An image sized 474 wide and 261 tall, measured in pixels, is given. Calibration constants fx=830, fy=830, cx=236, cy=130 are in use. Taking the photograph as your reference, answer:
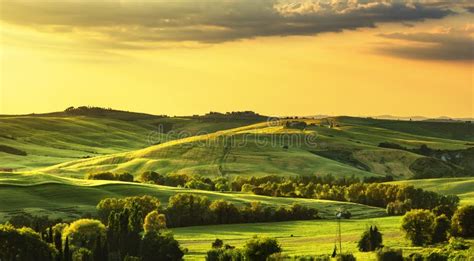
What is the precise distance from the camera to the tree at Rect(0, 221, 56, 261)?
104688mm

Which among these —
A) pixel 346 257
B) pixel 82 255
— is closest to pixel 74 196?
pixel 82 255

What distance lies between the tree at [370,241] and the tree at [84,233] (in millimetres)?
36692

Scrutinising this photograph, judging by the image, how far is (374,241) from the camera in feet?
383

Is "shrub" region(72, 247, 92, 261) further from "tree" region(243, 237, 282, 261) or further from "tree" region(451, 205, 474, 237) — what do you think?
"tree" region(451, 205, 474, 237)

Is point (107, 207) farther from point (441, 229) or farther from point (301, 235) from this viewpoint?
point (441, 229)

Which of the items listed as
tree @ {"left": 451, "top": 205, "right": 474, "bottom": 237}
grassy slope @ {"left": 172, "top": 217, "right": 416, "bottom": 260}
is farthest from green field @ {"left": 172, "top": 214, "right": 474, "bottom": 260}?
tree @ {"left": 451, "top": 205, "right": 474, "bottom": 237}

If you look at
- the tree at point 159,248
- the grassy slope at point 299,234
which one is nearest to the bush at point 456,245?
the grassy slope at point 299,234

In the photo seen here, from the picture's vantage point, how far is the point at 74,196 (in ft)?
563

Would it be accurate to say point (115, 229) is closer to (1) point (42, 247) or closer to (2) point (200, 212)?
(1) point (42, 247)

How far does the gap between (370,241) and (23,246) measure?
1867 inches

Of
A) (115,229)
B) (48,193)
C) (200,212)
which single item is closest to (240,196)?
(200,212)

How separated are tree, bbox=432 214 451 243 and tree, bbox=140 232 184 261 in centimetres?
3913

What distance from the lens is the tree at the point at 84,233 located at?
115812 mm

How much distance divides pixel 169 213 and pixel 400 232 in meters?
43.1
